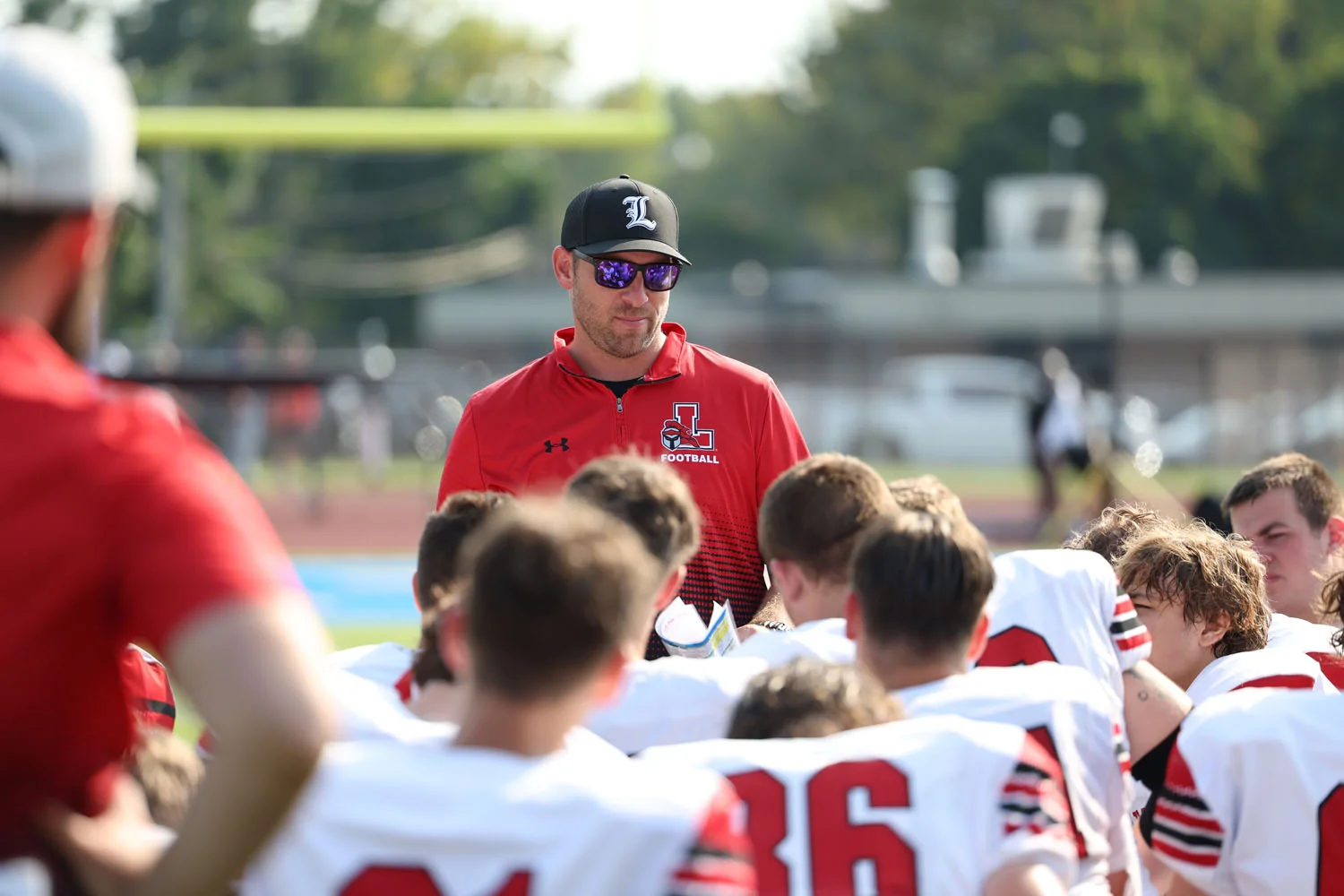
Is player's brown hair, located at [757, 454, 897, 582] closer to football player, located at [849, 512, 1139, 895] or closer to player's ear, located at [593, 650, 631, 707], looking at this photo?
football player, located at [849, 512, 1139, 895]

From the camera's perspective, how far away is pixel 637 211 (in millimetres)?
4508

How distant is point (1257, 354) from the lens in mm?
33344

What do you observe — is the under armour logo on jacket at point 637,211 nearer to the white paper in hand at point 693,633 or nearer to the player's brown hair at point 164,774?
the white paper in hand at point 693,633

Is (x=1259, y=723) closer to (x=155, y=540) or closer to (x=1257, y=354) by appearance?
(x=155, y=540)

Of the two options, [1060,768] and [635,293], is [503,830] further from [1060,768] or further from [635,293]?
[635,293]

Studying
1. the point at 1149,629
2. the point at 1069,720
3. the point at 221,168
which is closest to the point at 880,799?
the point at 1069,720

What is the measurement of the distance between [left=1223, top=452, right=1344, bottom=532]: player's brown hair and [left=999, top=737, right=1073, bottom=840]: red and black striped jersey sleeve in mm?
2194

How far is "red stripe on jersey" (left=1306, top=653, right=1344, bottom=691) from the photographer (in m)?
3.52

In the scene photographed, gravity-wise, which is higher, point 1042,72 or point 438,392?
point 1042,72

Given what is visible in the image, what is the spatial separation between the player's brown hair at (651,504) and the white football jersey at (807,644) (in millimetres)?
246

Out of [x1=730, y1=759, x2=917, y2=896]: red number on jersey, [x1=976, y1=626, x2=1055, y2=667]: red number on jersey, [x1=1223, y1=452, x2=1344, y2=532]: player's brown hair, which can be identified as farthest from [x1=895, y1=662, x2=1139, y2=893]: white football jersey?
[x1=1223, y1=452, x2=1344, y2=532]: player's brown hair

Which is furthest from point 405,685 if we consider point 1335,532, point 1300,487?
point 1335,532

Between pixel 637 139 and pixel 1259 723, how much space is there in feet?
57.2

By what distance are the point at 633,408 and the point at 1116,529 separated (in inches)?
53.4
